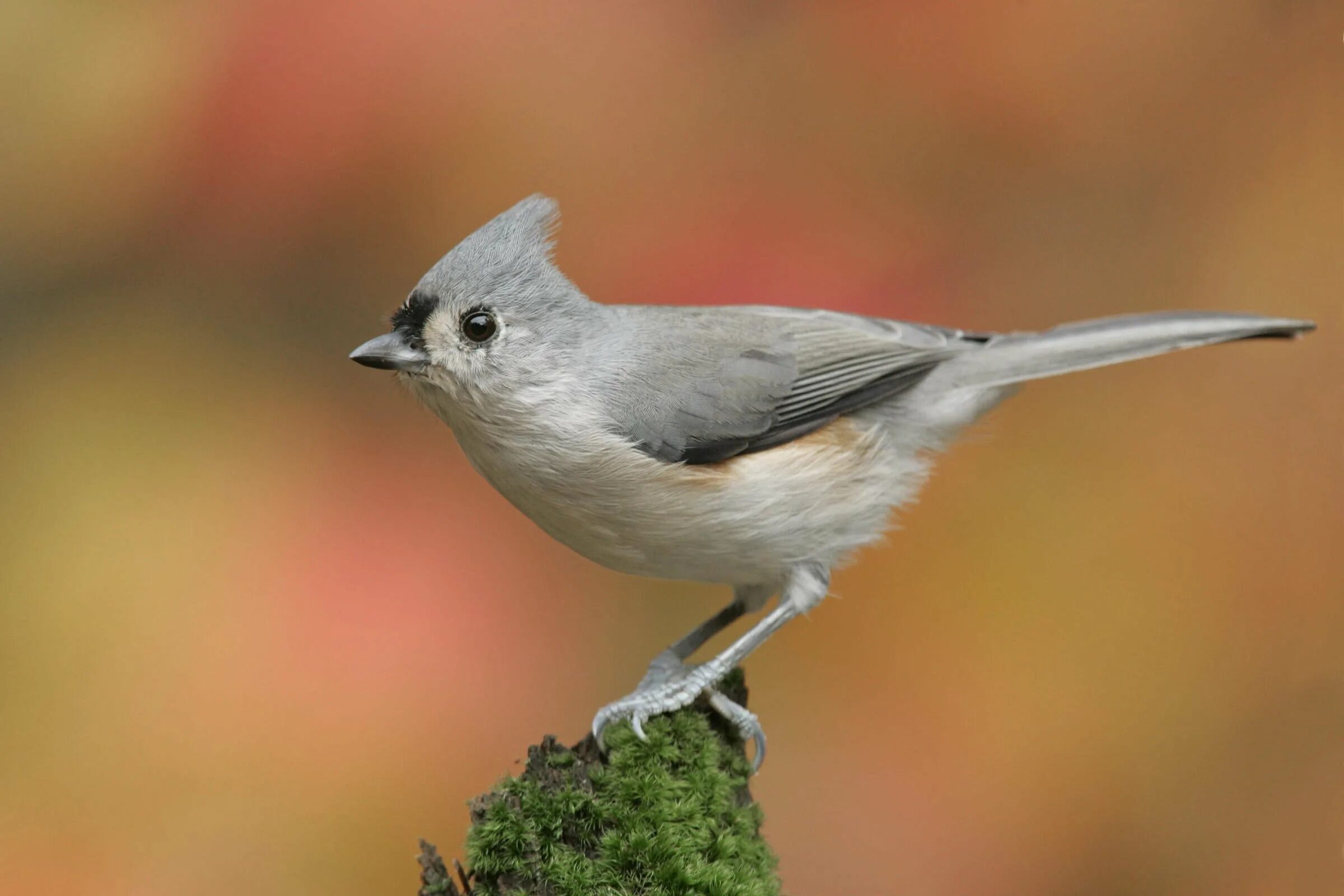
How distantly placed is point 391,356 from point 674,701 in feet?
2.94

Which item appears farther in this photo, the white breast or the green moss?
the white breast

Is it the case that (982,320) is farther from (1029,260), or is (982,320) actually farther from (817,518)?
(817,518)

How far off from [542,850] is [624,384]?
2.99 feet

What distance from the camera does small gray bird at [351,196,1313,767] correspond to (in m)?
2.27

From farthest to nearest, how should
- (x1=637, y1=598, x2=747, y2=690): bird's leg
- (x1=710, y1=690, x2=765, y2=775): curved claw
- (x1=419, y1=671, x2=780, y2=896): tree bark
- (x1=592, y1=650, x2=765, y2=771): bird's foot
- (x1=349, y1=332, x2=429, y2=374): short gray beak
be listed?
(x1=637, y1=598, x2=747, y2=690): bird's leg → (x1=710, y1=690, x2=765, y2=775): curved claw → (x1=592, y1=650, x2=765, y2=771): bird's foot → (x1=349, y1=332, x2=429, y2=374): short gray beak → (x1=419, y1=671, x2=780, y2=896): tree bark

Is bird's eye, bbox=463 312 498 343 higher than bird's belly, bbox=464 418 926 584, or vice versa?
bird's eye, bbox=463 312 498 343

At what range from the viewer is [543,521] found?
2.39m

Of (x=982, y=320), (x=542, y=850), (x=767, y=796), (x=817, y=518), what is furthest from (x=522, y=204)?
(x=767, y=796)

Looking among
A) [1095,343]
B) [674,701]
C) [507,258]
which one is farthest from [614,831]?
[1095,343]

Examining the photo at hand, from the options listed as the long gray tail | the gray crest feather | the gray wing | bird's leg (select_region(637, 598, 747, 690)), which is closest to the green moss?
bird's leg (select_region(637, 598, 747, 690))

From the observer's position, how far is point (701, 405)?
7.98 feet

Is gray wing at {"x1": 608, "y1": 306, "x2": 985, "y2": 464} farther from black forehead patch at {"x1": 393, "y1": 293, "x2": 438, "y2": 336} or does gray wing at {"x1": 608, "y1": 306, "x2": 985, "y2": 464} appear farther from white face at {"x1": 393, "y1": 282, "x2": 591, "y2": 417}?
black forehead patch at {"x1": 393, "y1": 293, "x2": 438, "y2": 336}

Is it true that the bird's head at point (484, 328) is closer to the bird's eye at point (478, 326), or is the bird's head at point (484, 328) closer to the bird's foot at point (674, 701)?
the bird's eye at point (478, 326)

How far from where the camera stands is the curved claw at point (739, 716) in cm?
252
